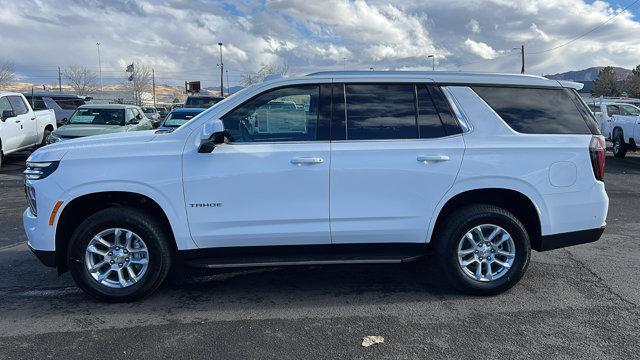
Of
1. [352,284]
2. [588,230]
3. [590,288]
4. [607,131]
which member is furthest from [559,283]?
[607,131]

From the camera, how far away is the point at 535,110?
4.61 meters

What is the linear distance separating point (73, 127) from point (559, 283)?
1032cm

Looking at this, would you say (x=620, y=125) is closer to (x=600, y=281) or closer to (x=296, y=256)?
(x=600, y=281)

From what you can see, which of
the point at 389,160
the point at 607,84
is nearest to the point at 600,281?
the point at 389,160

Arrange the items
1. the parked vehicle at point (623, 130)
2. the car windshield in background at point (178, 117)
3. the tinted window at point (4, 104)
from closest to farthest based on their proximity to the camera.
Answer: the car windshield in background at point (178, 117)
the tinted window at point (4, 104)
the parked vehicle at point (623, 130)

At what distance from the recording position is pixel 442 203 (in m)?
4.39

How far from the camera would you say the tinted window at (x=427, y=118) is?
14.6 feet

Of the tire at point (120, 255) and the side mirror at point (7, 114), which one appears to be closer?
the tire at point (120, 255)

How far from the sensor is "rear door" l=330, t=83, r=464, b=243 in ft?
14.0

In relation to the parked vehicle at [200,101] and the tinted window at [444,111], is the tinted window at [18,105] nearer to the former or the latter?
the parked vehicle at [200,101]

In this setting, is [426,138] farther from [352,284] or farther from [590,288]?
[590,288]

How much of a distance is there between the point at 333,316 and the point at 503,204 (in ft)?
6.13

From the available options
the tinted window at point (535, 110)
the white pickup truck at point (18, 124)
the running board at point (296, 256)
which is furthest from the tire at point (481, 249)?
the white pickup truck at point (18, 124)

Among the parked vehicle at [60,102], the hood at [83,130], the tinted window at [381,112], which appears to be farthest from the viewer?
the parked vehicle at [60,102]
